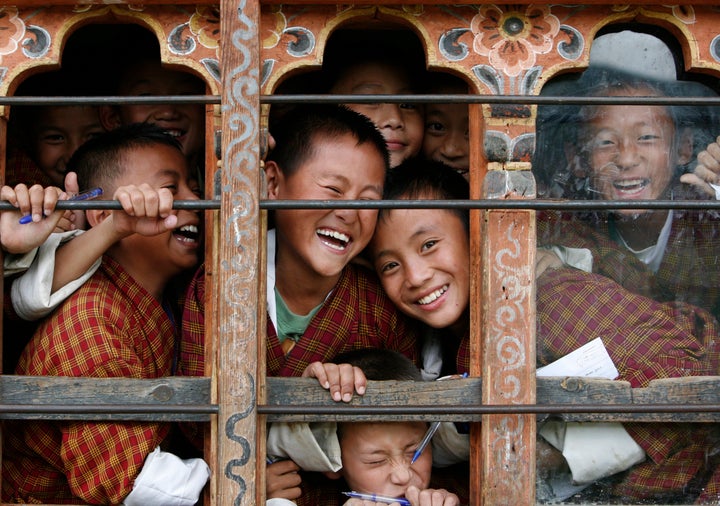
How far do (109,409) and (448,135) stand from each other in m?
1.47

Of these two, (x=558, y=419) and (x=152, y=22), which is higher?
(x=152, y=22)

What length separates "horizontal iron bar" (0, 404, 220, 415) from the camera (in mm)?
2756

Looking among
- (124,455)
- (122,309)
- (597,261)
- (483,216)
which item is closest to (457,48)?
(483,216)

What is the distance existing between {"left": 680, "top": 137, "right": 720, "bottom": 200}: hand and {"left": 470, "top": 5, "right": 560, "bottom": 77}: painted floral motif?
0.54 m

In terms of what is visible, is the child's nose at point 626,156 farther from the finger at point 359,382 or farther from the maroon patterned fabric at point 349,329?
the finger at point 359,382

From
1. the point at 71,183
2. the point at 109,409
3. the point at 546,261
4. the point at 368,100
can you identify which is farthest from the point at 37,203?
the point at 546,261

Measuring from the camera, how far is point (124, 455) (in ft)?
9.30

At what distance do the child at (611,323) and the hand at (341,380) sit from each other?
420 mm

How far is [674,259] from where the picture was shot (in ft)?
10.2

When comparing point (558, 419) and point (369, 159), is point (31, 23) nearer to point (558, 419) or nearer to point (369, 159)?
point (369, 159)

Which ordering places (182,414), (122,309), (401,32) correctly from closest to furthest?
(182,414)
(122,309)
(401,32)

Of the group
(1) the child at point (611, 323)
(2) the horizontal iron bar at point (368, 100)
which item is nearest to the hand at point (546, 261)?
(1) the child at point (611, 323)

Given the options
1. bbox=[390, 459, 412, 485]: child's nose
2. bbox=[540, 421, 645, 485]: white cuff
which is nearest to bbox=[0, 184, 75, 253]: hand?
bbox=[390, 459, 412, 485]: child's nose

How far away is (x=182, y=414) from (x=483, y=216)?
0.90m
